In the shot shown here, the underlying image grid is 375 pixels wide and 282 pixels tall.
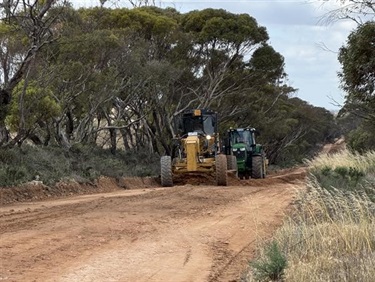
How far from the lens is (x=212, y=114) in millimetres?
23172

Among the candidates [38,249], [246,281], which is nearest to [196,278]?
[246,281]

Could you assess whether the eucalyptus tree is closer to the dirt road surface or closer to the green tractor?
the dirt road surface

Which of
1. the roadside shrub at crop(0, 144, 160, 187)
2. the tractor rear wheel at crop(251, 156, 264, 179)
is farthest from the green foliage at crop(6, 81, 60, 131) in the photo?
the tractor rear wheel at crop(251, 156, 264, 179)

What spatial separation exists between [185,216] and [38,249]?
4.49 m

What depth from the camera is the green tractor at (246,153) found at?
26859 mm

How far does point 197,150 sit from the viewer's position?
2183cm

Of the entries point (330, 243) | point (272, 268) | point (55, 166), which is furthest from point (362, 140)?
point (272, 268)

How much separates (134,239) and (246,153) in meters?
19.6

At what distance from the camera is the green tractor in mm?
26859

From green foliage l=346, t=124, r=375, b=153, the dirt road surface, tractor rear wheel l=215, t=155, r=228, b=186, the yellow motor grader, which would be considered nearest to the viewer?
the dirt road surface

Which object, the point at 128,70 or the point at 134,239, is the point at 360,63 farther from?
the point at 128,70

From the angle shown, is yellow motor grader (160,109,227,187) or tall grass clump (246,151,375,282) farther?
yellow motor grader (160,109,227,187)

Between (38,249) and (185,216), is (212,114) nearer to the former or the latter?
(185,216)

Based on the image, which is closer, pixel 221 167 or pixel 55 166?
pixel 221 167
